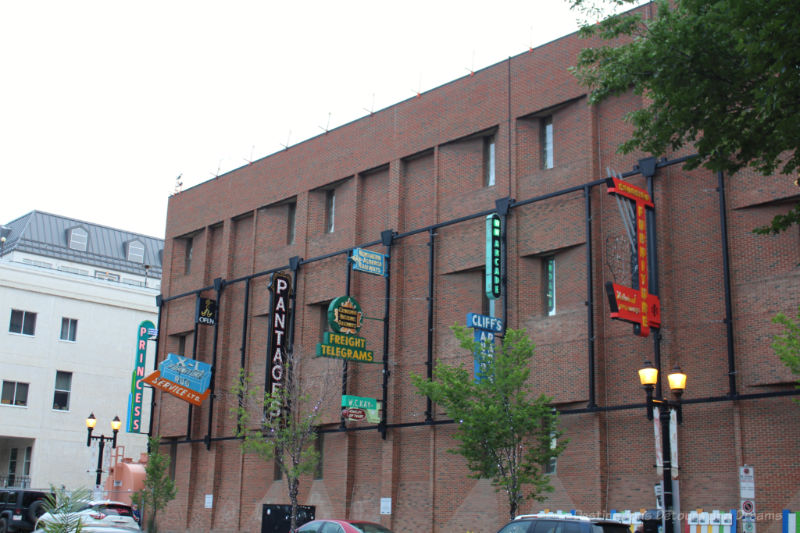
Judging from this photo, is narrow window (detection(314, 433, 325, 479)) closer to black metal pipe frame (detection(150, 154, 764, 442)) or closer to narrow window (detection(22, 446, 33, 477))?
black metal pipe frame (detection(150, 154, 764, 442))

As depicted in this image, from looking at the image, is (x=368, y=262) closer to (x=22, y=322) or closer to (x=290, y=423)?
(x=290, y=423)

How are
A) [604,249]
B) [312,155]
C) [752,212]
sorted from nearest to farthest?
[752,212] < [604,249] < [312,155]

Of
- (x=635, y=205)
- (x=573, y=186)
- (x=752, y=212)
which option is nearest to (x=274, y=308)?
(x=573, y=186)

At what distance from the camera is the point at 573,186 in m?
28.7

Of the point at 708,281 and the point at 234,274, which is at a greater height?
the point at 234,274

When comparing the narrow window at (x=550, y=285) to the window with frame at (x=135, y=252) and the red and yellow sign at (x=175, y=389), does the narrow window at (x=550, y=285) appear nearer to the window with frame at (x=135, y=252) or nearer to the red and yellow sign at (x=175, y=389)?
the red and yellow sign at (x=175, y=389)

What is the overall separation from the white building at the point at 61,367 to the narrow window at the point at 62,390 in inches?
2.4

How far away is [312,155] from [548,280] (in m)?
13.6

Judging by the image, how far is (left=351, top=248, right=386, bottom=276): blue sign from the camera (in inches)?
1276

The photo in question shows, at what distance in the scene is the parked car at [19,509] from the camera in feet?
100

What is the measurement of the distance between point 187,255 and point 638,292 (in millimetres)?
27462

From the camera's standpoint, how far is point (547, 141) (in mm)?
30719

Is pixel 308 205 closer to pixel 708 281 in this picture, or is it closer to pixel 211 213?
pixel 211 213

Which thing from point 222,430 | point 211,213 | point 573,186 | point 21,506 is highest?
point 211,213
